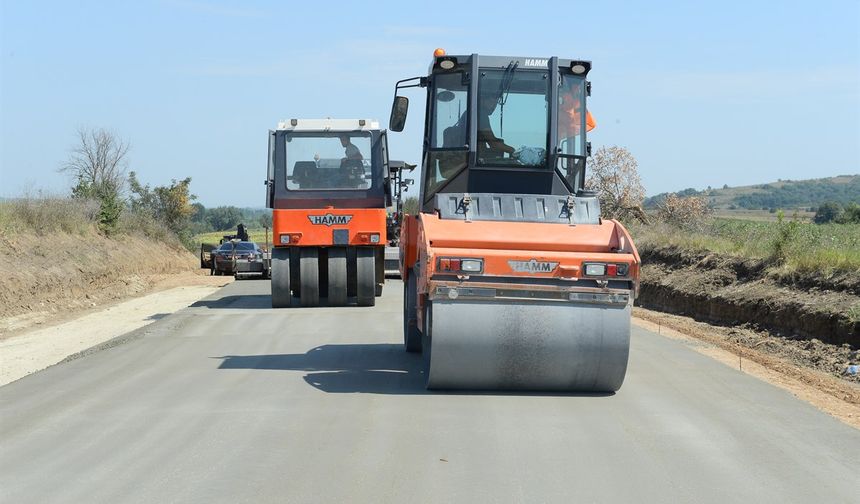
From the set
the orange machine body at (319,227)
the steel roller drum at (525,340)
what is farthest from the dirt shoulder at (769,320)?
the orange machine body at (319,227)

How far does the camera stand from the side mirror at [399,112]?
35.1ft

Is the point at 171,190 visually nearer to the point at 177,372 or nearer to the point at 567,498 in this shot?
the point at 177,372

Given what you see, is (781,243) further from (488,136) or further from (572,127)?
(488,136)

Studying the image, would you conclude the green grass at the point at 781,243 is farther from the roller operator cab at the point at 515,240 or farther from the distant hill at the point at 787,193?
the distant hill at the point at 787,193

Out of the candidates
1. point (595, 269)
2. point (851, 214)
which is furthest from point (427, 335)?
point (851, 214)

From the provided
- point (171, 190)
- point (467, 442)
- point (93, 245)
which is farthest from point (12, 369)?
point (171, 190)

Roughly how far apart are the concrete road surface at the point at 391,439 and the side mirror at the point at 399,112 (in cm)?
268

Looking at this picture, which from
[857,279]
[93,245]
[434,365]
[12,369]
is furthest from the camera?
[93,245]

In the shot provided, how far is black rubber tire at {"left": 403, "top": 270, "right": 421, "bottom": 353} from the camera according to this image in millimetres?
11445

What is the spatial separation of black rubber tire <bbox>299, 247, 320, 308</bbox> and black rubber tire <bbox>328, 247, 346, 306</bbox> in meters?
0.26

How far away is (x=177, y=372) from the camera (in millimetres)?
10953

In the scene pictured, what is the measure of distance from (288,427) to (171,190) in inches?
2233

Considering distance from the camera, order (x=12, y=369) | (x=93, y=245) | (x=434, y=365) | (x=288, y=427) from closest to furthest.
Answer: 1. (x=288, y=427)
2. (x=434, y=365)
3. (x=12, y=369)
4. (x=93, y=245)

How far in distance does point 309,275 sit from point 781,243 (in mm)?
9410
